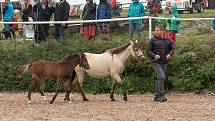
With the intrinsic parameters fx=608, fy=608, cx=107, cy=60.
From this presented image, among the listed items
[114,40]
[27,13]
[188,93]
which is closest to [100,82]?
[114,40]

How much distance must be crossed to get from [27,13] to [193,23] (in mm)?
5965

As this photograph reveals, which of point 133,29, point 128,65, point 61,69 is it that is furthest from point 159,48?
point 133,29

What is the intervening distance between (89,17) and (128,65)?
2.60 meters

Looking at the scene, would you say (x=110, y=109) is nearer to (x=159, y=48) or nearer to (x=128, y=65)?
(x=159, y=48)

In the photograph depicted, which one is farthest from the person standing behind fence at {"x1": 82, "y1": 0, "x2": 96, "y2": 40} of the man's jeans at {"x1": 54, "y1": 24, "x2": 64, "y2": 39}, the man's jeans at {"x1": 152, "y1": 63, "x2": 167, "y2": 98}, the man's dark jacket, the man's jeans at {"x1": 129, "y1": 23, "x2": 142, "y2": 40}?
the man's jeans at {"x1": 152, "y1": 63, "x2": 167, "y2": 98}

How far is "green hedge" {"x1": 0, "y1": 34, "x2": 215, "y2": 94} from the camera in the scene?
695 inches

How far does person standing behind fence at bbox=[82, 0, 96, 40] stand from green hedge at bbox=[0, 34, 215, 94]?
313 mm

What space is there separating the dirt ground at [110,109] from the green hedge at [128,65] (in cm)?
59

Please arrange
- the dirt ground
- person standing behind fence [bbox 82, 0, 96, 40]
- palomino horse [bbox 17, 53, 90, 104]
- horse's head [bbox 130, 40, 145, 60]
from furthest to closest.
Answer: person standing behind fence [bbox 82, 0, 96, 40] → horse's head [bbox 130, 40, 145, 60] → palomino horse [bbox 17, 53, 90, 104] → the dirt ground

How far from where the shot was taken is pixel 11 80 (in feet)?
61.0

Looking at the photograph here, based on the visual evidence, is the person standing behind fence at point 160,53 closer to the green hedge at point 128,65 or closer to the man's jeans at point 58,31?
Answer: the green hedge at point 128,65

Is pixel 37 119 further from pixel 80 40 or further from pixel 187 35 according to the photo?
pixel 187 35

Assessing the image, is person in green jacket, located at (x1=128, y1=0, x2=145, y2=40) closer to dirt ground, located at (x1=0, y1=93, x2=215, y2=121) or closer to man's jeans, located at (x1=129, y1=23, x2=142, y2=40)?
man's jeans, located at (x1=129, y1=23, x2=142, y2=40)

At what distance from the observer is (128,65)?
1795 cm
